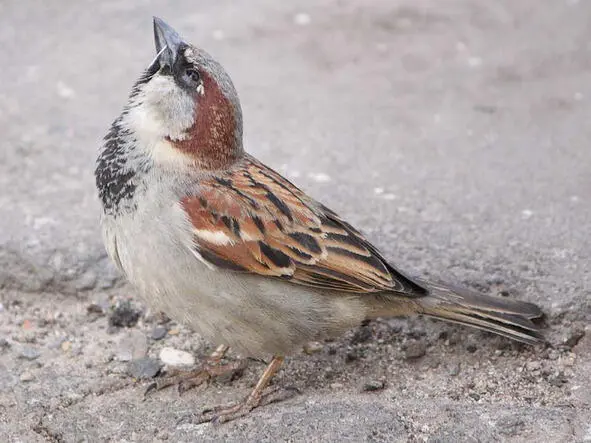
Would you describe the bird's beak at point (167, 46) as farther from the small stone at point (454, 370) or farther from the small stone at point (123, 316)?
the small stone at point (454, 370)

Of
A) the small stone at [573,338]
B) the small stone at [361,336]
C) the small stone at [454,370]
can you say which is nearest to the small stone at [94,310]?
the small stone at [361,336]

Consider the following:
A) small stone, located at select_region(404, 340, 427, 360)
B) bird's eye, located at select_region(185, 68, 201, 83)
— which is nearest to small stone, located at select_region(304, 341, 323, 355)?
small stone, located at select_region(404, 340, 427, 360)

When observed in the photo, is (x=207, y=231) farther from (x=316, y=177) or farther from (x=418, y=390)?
(x=316, y=177)

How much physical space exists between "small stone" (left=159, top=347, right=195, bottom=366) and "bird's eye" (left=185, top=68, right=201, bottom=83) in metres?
1.24

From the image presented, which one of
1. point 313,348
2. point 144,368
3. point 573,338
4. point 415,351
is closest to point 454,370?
point 415,351

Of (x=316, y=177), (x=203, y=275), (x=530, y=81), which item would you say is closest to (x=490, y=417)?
(x=203, y=275)

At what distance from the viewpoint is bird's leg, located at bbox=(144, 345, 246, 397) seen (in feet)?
13.5

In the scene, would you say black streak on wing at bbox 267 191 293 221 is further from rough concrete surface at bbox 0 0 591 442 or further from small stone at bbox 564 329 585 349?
small stone at bbox 564 329 585 349

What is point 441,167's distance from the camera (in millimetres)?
5484

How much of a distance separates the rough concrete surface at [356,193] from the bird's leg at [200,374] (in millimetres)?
44

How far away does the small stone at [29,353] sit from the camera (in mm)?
4238

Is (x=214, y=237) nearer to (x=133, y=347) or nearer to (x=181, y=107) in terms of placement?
(x=181, y=107)

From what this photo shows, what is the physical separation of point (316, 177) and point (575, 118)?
64.8 inches

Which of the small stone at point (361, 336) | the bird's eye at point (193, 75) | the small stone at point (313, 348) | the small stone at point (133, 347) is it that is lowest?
the small stone at point (313, 348)
